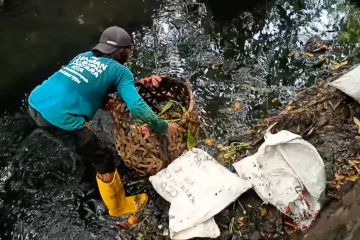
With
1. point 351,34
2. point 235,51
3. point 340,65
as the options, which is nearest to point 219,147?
point 235,51

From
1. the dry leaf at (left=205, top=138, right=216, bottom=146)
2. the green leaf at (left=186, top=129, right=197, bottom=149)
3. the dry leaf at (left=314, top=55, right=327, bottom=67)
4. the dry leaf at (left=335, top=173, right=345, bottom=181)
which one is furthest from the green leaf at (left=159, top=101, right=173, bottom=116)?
the dry leaf at (left=314, top=55, right=327, bottom=67)

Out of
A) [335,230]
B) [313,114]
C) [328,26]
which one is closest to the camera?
[335,230]

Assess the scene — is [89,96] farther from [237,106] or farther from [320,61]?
[320,61]

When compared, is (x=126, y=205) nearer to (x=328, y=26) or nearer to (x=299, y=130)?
(x=299, y=130)

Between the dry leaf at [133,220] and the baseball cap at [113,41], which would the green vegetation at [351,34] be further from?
the dry leaf at [133,220]

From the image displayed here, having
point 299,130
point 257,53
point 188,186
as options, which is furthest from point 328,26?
point 188,186

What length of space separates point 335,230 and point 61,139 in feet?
7.59

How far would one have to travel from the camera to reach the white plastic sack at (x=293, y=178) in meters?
3.93

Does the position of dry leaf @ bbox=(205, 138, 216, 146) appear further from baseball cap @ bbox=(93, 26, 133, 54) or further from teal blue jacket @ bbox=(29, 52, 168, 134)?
baseball cap @ bbox=(93, 26, 133, 54)

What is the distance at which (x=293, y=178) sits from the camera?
396cm

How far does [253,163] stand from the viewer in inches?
166

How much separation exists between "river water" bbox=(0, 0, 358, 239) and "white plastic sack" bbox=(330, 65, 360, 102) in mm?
839

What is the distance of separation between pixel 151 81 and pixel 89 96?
0.90 m

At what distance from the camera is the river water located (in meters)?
4.70
